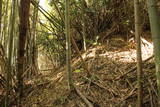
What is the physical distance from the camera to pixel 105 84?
2.54 m

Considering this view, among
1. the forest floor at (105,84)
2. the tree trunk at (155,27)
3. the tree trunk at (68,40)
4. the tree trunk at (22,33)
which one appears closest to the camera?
the tree trunk at (155,27)

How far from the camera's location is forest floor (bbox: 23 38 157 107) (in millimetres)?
2154

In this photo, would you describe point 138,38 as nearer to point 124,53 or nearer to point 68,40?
point 68,40

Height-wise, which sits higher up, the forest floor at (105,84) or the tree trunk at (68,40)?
the tree trunk at (68,40)

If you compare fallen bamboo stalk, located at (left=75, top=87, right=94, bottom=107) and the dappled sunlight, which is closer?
fallen bamboo stalk, located at (left=75, top=87, right=94, bottom=107)

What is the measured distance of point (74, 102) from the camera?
A: 2355mm

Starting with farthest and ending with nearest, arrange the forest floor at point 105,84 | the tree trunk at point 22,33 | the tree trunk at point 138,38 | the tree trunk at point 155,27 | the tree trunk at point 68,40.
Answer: the tree trunk at point 22,33, the tree trunk at point 68,40, the forest floor at point 105,84, the tree trunk at point 138,38, the tree trunk at point 155,27

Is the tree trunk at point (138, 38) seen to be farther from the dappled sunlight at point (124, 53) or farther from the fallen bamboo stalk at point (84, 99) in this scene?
the dappled sunlight at point (124, 53)

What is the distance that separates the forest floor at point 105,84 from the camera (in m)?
2.15

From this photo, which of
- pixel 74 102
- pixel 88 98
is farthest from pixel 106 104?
pixel 74 102

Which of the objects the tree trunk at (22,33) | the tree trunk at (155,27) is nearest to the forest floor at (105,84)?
the tree trunk at (22,33)

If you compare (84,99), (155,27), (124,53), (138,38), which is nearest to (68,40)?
(84,99)

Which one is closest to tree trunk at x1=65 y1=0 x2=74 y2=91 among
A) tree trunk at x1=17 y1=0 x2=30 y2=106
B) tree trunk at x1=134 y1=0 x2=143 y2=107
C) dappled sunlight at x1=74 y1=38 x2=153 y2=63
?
tree trunk at x1=17 y1=0 x2=30 y2=106

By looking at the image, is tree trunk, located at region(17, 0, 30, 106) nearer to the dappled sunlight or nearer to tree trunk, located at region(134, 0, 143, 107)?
the dappled sunlight
